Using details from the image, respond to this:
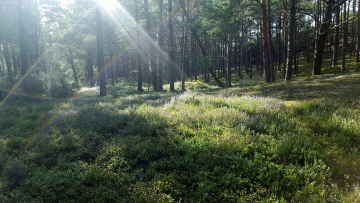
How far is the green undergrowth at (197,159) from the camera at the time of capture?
3.38 meters

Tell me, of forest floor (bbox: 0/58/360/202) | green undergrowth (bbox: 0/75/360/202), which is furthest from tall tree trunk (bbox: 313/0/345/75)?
forest floor (bbox: 0/58/360/202)

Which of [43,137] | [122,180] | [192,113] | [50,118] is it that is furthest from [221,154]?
[50,118]

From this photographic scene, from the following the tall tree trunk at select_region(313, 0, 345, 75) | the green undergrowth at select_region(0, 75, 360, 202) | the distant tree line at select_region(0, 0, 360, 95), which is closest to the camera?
the green undergrowth at select_region(0, 75, 360, 202)

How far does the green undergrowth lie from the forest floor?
0.02 m

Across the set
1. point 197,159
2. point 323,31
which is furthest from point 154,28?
point 197,159

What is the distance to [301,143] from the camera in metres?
4.47

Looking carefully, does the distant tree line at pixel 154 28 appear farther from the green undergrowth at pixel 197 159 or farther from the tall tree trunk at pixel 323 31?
the green undergrowth at pixel 197 159

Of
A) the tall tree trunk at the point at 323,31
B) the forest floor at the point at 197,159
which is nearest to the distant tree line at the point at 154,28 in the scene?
the tall tree trunk at the point at 323,31

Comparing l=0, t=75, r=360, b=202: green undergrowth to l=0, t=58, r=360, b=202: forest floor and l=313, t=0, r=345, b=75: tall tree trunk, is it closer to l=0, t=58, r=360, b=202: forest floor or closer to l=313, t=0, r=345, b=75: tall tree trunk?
l=0, t=58, r=360, b=202: forest floor

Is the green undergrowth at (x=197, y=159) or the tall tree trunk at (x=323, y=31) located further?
the tall tree trunk at (x=323, y=31)

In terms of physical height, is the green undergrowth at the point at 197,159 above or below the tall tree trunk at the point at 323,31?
below

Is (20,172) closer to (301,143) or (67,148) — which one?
(67,148)

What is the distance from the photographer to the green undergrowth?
3.38 m

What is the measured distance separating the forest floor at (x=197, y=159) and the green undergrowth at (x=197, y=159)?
0.9 inches
